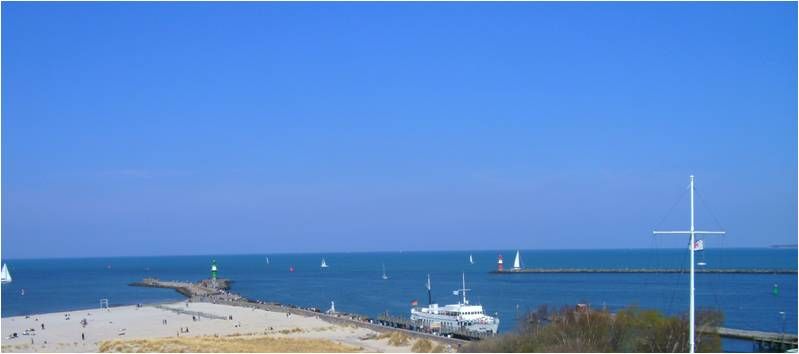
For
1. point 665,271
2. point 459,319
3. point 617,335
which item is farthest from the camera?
point 665,271

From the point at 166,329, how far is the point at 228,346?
44.5ft

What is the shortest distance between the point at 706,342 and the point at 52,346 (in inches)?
1124

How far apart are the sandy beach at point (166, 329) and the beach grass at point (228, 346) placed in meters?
0.36

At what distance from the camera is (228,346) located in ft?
107

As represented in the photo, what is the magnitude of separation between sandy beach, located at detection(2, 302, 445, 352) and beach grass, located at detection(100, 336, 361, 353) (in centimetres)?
36

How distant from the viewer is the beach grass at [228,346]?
1246 inches

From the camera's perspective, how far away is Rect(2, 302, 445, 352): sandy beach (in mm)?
37281

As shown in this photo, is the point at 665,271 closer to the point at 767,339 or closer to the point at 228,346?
the point at 767,339

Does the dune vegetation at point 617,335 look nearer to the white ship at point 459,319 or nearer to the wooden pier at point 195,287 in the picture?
the white ship at point 459,319

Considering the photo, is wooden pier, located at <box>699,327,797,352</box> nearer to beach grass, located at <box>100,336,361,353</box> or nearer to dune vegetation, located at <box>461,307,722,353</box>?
dune vegetation, located at <box>461,307,722,353</box>

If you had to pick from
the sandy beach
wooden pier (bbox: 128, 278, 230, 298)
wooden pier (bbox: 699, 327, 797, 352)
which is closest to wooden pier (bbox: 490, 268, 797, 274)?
wooden pier (bbox: 128, 278, 230, 298)

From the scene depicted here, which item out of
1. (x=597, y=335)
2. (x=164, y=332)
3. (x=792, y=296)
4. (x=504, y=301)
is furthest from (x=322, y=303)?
(x=597, y=335)

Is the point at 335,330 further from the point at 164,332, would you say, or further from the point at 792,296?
the point at 792,296

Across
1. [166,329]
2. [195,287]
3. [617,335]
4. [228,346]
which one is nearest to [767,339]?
[617,335]
